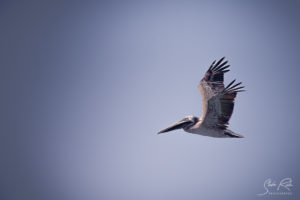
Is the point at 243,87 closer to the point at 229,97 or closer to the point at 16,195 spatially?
the point at 229,97

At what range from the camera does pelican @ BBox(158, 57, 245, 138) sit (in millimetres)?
12008

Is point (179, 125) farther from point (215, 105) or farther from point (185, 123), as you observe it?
point (215, 105)

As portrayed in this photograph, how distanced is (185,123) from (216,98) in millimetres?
2732

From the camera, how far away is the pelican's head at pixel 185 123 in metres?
14.1

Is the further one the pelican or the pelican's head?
the pelican's head

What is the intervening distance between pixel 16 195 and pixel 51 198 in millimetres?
24917

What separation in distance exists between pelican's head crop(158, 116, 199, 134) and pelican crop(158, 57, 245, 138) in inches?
7.2

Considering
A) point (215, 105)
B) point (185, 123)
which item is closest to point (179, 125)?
point (185, 123)

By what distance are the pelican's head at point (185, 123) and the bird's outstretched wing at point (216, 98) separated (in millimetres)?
1067

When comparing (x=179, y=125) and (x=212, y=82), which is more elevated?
(x=212, y=82)

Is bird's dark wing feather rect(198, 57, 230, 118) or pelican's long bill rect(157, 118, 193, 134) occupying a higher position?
bird's dark wing feather rect(198, 57, 230, 118)

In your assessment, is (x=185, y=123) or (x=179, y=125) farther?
(x=179, y=125)

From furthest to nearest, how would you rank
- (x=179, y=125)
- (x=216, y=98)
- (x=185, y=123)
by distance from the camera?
(x=179, y=125), (x=185, y=123), (x=216, y=98)

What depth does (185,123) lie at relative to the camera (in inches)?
557
